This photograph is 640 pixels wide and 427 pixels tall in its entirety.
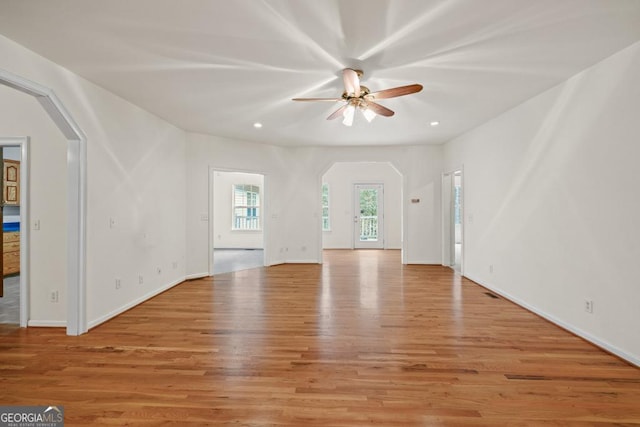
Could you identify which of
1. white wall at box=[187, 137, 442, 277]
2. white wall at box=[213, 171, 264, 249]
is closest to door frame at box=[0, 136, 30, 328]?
white wall at box=[187, 137, 442, 277]

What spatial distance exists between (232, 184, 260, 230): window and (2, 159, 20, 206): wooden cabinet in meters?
5.34

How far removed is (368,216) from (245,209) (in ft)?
13.4

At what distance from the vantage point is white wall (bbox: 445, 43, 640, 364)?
2.55 m

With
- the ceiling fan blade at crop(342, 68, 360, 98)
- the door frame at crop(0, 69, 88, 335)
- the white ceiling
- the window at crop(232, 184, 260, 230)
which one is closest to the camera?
the white ceiling

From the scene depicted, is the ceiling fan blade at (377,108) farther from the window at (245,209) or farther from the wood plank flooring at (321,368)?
the window at (245,209)

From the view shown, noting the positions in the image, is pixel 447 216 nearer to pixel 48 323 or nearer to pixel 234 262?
pixel 234 262

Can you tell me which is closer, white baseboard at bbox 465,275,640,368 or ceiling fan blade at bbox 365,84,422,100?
white baseboard at bbox 465,275,640,368

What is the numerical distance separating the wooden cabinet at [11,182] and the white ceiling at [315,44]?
3356 millimetres

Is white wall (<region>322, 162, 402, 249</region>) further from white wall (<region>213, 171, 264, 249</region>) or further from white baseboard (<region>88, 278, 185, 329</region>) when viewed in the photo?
white baseboard (<region>88, 278, 185, 329</region>)

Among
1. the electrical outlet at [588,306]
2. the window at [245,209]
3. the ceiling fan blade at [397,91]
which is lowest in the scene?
the electrical outlet at [588,306]

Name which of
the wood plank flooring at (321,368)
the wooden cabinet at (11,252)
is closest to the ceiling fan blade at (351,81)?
the wood plank flooring at (321,368)

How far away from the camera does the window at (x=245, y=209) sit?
10.1 m

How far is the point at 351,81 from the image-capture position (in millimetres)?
2746

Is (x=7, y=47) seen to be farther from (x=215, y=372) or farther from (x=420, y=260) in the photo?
(x=420, y=260)
